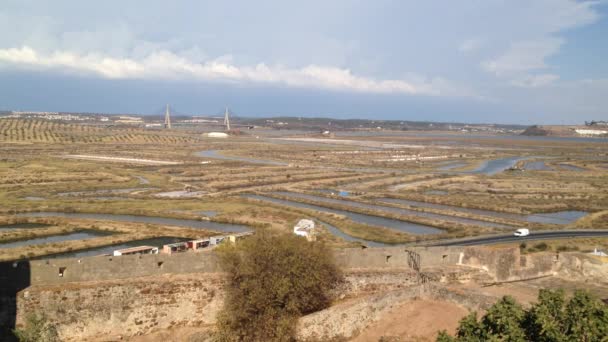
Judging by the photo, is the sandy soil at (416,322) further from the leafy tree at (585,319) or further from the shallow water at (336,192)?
the shallow water at (336,192)

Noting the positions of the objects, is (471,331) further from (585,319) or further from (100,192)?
(100,192)

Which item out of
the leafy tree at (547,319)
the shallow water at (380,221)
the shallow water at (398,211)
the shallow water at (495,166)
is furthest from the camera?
the shallow water at (495,166)

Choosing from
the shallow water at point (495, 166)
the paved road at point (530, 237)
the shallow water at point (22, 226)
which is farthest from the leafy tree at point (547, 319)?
the shallow water at point (495, 166)

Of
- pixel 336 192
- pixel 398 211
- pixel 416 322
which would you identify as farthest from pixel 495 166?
pixel 416 322

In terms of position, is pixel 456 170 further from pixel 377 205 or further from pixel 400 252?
pixel 400 252

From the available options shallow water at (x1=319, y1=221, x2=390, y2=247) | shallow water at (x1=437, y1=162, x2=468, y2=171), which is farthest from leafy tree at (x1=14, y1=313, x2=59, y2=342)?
shallow water at (x1=437, y1=162, x2=468, y2=171)

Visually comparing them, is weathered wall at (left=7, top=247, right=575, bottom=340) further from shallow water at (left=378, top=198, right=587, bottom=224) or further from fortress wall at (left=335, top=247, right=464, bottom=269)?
shallow water at (left=378, top=198, right=587, bottom=224)

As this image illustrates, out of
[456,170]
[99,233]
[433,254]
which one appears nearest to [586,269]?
[433,254]
